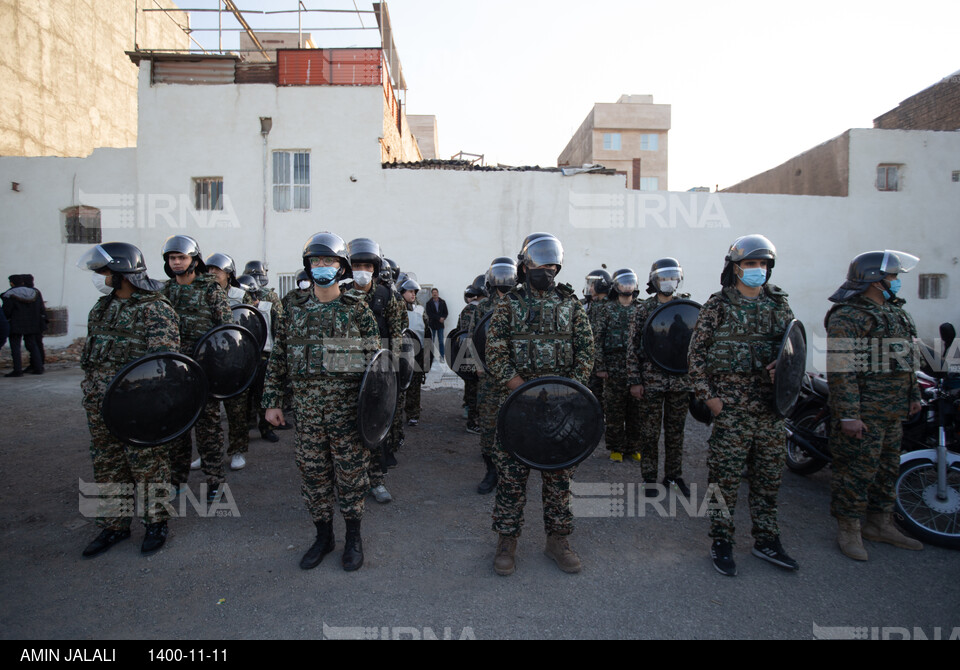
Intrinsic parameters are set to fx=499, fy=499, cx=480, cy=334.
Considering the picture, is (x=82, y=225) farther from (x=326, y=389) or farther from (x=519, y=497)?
(x=519, y=497)

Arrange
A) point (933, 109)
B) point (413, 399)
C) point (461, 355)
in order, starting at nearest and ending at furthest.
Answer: point (461, 355)
point (413, 399)
point (933, 109)

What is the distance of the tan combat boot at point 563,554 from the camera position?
352 centimetres

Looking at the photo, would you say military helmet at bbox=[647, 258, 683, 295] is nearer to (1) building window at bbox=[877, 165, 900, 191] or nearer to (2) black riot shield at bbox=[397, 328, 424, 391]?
(2) black riot shield at bbox=[397, 328, 424, 391]

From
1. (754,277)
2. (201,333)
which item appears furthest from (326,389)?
(754,277)

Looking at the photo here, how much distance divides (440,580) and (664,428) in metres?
2.64

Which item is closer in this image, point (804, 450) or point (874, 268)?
point (874, 268)

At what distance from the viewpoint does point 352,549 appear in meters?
3.58

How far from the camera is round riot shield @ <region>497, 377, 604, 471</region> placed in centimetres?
336

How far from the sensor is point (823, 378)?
5.59 metres

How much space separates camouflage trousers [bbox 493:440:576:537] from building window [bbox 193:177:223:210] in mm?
13708

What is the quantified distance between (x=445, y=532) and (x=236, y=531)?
173cm

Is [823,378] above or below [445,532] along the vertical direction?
above

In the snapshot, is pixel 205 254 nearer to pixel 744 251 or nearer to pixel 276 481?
pixel 276 481
